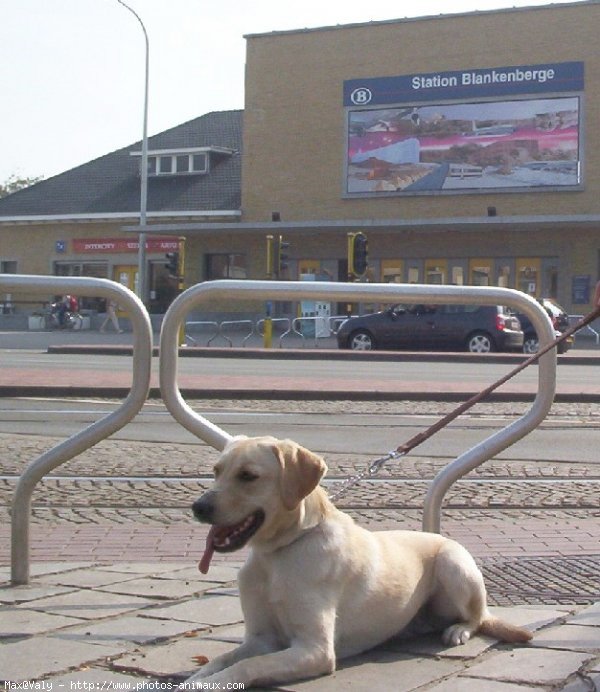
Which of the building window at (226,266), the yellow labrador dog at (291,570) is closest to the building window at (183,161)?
the building window at (226,266)

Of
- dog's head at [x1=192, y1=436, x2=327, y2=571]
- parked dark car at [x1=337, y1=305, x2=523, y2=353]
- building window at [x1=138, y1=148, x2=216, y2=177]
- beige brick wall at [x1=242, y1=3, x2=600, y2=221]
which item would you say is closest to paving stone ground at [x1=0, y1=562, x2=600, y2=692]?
dog's head at [x1=192, y1=436, x2=327, y2=571]

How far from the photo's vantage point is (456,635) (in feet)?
15.2

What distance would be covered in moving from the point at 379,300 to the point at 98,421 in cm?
140

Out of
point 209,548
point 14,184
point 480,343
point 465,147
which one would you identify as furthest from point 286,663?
point 14,184

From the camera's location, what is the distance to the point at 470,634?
15.4 ft

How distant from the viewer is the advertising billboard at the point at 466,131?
45688mm

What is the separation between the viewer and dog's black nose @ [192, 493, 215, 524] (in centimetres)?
406

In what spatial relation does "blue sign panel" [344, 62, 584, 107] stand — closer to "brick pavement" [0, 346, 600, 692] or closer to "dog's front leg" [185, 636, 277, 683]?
"brick pavement" [0, 346, 600, 692]

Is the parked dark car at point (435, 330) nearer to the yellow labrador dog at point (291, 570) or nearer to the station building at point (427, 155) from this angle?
the station building at point (427, 155)

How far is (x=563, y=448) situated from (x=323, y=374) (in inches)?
427

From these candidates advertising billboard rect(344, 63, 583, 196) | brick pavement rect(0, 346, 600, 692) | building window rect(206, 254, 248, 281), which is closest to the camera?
brick pavement rect(0, 346, 600, 692)

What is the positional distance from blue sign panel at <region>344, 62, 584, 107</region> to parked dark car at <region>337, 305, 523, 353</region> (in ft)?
50.3

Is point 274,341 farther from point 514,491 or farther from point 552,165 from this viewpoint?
point 514,491

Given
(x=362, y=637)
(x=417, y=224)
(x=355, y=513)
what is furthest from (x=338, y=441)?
(x=417, y=224)
